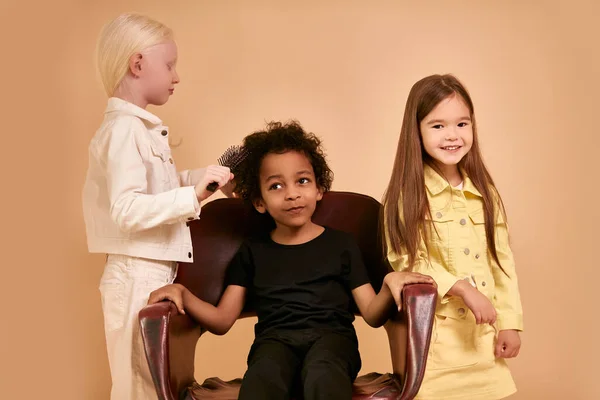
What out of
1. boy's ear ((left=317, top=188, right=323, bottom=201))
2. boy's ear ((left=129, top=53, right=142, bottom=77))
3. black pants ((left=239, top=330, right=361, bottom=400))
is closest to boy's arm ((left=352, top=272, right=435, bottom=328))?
black pants ((left=239, top=330, right=361, bottom=400))

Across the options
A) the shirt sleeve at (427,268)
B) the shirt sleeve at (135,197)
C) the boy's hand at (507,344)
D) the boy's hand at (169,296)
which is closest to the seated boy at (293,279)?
the boy's hand at (169,296)

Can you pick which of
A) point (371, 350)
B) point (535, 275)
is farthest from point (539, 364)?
point (371, 350)

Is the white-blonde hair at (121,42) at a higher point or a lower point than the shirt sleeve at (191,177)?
higher

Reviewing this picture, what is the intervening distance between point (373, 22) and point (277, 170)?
1592 mm

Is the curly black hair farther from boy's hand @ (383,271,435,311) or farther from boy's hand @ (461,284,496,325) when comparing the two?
boy's hand @ (461,284,496,325)

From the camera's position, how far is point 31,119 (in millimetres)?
4305

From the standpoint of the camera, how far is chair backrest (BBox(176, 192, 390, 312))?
130 inches

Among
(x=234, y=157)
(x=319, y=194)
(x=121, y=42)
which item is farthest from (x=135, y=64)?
(x=319, y=194)

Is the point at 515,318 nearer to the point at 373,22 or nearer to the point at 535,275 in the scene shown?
the point at 535,275

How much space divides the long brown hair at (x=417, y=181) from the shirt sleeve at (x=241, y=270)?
1.74 feet

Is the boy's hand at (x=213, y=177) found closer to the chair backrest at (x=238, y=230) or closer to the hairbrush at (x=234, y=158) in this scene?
the hairbrush at (x=234, y=158)

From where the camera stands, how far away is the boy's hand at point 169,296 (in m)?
2.89

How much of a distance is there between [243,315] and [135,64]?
1.02 m

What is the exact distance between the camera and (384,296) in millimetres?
2977
